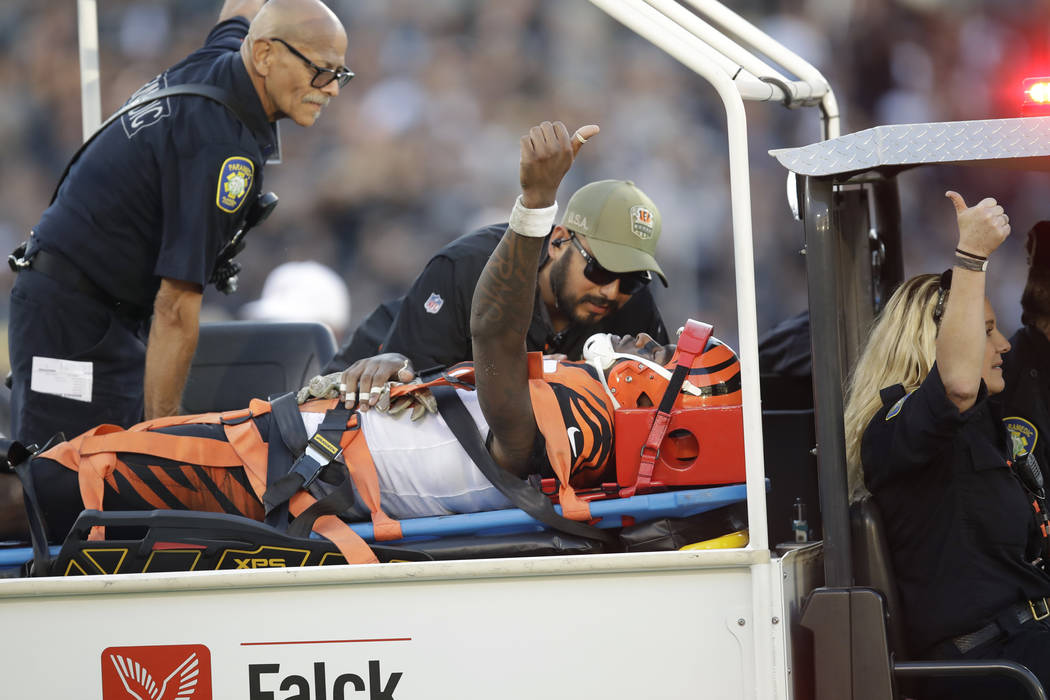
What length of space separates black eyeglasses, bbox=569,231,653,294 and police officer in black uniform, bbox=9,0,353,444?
896mm

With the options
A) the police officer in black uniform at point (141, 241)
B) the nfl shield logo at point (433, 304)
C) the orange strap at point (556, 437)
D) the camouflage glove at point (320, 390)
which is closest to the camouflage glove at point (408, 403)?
the camouflage glove at point (320, 390)

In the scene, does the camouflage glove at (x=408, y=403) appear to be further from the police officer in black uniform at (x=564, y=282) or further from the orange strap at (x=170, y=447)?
the police officer in black uniform at (x=564, y=282)

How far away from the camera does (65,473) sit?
2602mm

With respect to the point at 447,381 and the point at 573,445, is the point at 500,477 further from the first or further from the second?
the point at 447,381

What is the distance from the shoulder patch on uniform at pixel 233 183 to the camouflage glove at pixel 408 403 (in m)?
0.78

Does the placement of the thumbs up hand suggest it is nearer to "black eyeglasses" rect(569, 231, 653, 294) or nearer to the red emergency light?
the red emergency light

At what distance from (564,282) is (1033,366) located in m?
1.23

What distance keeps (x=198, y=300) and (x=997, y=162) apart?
1.96m

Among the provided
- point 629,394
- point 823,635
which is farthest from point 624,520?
point 823,635

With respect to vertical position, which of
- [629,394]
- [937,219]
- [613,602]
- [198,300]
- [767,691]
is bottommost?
[767,691]

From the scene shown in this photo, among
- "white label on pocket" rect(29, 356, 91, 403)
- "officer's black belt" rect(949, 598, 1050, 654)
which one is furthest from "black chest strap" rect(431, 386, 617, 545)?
"white label on pocket" rect(29, 356, 91, 403)

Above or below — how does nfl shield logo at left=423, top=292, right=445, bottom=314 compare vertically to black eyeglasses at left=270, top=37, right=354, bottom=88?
below

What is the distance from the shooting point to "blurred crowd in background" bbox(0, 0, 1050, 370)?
18.3ft

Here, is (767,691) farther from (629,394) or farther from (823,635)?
(629,394)
